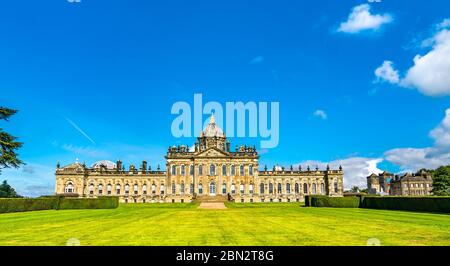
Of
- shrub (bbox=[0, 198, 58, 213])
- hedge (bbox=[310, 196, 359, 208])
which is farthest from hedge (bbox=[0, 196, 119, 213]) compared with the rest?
hedge (bbox=[310, 196, 359, 208])

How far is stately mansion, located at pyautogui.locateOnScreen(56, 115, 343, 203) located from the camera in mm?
78625

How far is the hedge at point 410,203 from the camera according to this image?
3069 cm

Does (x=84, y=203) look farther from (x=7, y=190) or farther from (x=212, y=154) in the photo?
(x=7, y=190)

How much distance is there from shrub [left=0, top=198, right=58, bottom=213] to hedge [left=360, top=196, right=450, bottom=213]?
34586 mm

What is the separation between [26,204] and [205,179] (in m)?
41.7

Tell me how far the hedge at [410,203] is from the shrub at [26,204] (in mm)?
34586

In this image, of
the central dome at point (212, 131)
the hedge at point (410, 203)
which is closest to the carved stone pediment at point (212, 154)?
the central dome at point (212, 131)

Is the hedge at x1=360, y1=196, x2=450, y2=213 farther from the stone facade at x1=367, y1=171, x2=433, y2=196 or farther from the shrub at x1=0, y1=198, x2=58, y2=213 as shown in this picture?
the stone facade at x1=367, y1=171, x2=433, y2=196

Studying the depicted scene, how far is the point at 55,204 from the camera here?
43281mm

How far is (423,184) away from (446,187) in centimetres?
4189

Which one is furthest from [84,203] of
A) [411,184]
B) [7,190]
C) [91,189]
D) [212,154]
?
[411,184]

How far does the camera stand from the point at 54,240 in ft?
44.0
